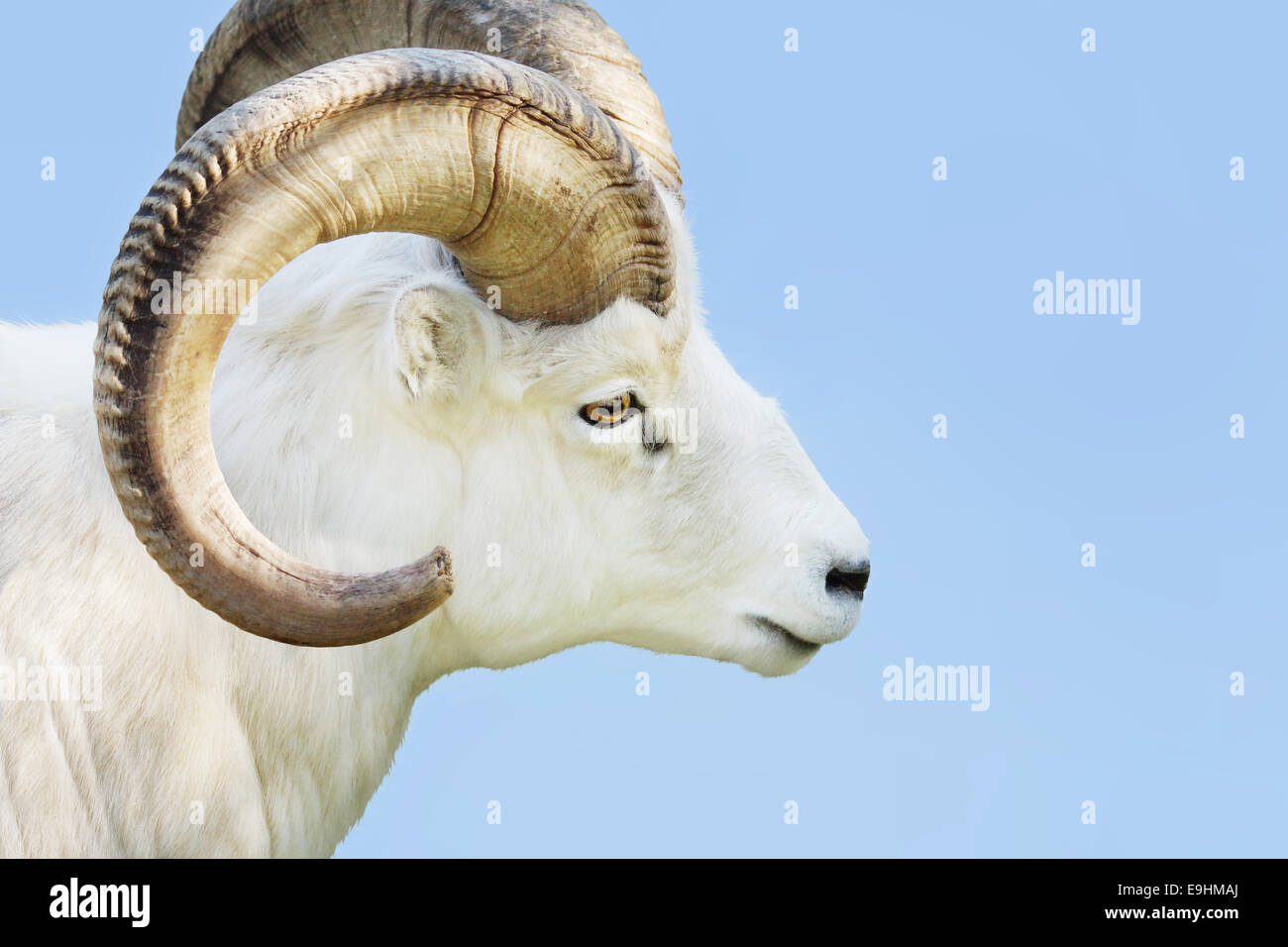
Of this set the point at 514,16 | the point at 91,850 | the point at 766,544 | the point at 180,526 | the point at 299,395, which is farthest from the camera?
the point at 514,16

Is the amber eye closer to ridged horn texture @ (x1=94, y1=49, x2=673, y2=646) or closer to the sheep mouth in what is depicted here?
ridged horn texture @ (x1=94, y1=49, x2=673, y2=646)

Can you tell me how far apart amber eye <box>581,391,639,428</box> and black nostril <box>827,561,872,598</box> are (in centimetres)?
103

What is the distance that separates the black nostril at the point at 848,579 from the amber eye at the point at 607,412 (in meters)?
1.03

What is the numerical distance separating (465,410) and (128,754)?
1.68 metres

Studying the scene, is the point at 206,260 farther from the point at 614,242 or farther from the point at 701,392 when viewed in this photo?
the point at 701,392

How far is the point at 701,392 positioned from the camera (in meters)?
5.91

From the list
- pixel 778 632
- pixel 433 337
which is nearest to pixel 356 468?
pixel 433 337

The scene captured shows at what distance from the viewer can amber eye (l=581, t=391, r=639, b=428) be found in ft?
18.4

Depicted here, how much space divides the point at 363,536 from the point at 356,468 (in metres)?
0.25

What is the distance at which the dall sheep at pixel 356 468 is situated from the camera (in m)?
4.57

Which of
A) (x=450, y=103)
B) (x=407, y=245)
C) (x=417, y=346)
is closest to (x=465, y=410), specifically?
(x=417, y=346)

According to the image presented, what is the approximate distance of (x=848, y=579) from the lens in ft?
19.4

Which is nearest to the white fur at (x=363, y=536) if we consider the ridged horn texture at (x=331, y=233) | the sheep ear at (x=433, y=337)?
the sheep ear at (x=433, y=337)

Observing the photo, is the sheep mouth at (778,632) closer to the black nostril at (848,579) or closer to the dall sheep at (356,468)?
the dall sheep at (356,468)
